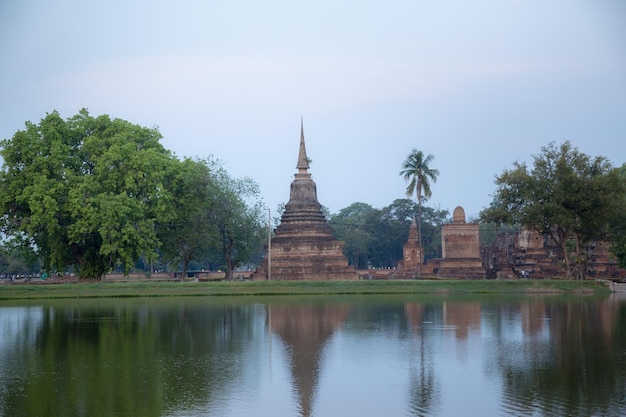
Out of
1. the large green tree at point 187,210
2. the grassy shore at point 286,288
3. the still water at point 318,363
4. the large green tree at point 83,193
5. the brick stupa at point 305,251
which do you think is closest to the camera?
the still water at point 318,363

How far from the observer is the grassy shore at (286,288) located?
53281mm

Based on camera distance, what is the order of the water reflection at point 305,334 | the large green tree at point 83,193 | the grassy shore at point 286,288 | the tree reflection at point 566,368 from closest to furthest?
the tree reflection at point 566,368 → the water reflection at point 305,334 → the grassy shore at point 286,288 → the large green tree at point 83,193

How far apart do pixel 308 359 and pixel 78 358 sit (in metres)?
6.29

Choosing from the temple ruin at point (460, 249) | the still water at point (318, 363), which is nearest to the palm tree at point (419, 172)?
the temple ruin at point (460, 249)

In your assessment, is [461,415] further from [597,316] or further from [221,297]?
[221,297]

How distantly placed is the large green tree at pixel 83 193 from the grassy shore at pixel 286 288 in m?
3.47

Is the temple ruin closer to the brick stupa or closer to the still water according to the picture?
the brick stupa

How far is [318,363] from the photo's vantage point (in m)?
21.8

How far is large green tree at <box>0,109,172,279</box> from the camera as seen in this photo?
184ft

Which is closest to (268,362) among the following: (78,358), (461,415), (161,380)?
(161,380)

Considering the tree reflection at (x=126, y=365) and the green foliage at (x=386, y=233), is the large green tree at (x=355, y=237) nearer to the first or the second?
the green foliage at (x=386, y=233)

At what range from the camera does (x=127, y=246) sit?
2280 inches

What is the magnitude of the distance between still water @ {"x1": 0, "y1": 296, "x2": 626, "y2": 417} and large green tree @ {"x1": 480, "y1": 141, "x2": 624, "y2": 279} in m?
18.0

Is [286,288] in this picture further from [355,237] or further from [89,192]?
[355,237]
